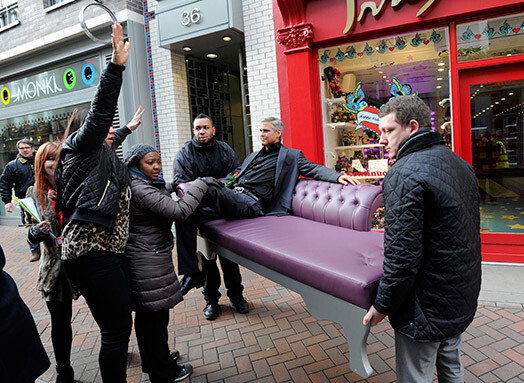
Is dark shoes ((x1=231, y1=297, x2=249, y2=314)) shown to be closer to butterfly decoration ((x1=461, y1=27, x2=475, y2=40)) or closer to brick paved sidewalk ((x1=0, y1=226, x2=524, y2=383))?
brick paved sidewalk ((x1=0, y1=226, x2=524, y2=383))

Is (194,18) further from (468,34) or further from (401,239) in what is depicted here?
(401,239)

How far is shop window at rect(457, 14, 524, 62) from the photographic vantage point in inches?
186

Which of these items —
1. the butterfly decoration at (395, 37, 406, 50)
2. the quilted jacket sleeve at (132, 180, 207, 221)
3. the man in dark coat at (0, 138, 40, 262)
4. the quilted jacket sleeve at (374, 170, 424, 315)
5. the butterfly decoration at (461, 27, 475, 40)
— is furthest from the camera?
the man in dark coat at (0, 138, 40, 262)

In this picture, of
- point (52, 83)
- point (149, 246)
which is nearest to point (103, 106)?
point (149, 246)

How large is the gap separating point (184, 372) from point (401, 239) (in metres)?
2.23

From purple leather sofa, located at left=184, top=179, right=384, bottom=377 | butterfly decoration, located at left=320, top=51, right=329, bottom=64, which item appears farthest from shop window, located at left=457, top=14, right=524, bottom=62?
purple leather sofa, located at left=184, top=179, right=384, bottom=377

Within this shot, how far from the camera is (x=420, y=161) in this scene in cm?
168

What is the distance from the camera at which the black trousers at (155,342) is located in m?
2.71

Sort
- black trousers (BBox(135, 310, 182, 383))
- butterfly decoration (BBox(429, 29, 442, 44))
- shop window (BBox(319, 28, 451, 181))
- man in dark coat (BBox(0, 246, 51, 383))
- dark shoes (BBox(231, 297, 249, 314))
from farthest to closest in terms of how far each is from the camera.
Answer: shop window (BBox(319, 28, 451, 181)) < butterfly decoration (BBox(429, 29, 442, 44)) < dark shoes (BBox(231, 297, 249, 314)) < black trousers (BBox(135, 310, 182, 383)) < man in dark coat (BBox(0, 246, 51, 383))

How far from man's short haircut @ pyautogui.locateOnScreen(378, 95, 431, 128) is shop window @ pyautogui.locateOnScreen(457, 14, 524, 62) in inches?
157

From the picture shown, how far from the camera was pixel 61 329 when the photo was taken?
9.45 ft

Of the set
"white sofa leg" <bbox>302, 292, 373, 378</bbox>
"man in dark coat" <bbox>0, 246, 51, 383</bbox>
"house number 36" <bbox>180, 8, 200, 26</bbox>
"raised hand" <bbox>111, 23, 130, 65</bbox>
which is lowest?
"white sofa leg" <bbox>302, 292, 373, 378</bbox>

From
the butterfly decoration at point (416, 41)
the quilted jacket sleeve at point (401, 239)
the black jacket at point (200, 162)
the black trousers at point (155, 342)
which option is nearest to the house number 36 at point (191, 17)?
the black jacket at point (200, 162)

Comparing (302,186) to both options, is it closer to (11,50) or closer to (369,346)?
(369,346)
